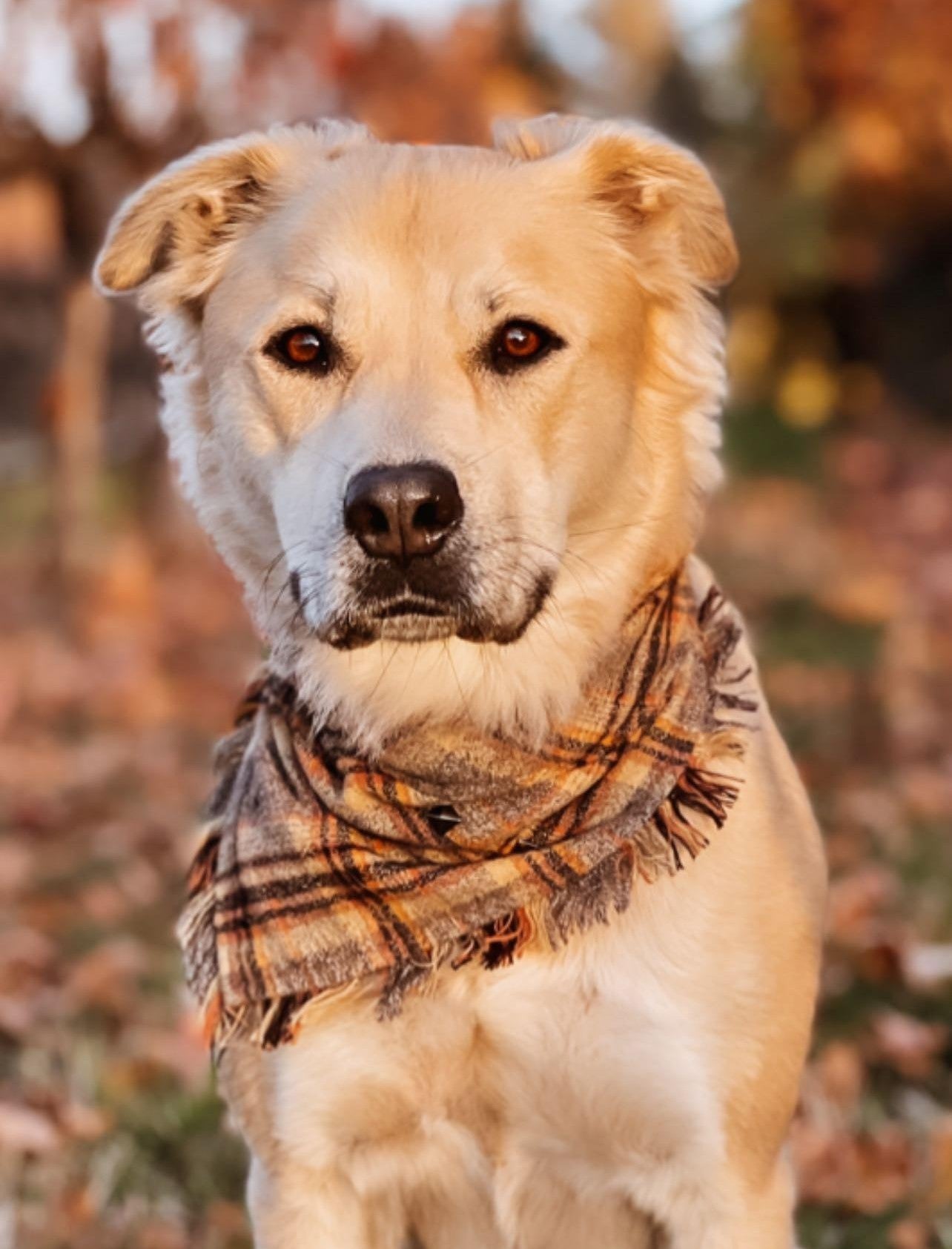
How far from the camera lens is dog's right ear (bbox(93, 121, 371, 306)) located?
106 inches

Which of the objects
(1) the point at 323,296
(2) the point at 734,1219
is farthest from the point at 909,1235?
(1) the point at 323,296

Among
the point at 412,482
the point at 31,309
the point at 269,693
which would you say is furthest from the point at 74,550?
the point at 412,482

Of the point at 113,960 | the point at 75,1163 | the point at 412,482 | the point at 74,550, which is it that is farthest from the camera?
the point at 74,550

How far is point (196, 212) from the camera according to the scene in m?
2.78

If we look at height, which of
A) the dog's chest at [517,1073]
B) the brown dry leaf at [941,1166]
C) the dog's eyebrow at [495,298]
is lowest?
the brown dry leaf at [941,1166]

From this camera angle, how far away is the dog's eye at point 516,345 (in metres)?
2.50

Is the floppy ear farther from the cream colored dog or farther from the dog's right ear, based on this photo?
the dog's right ear

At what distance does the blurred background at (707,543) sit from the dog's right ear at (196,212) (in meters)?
1.89

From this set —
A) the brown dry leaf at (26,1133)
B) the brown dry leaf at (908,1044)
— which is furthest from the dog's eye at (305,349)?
the brown dry leaf at (908,1044)

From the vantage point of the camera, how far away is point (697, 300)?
2740 millimetres

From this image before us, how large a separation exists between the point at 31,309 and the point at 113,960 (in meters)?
9.11

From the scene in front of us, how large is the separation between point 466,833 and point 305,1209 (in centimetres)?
64

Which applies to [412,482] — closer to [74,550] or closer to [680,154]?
[680,154]

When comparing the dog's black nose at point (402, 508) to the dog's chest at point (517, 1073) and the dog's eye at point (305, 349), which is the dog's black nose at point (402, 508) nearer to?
the dog's eye at point (305, 349)
